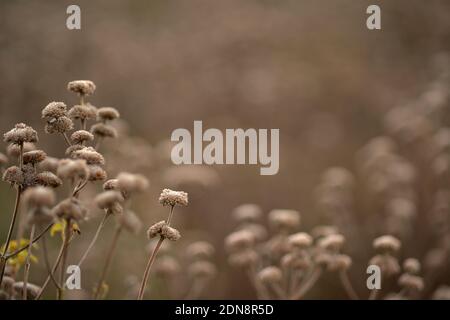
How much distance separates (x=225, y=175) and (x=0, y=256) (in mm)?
5153

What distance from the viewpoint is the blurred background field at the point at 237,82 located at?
6.91 metres

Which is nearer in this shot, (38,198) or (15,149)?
(38,198)

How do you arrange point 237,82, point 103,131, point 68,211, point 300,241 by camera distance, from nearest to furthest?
point 68,211
point 103,131
point 300,241
point 237,82

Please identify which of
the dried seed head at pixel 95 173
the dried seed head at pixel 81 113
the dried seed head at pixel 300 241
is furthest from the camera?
the dried seed head at pixel 300 241

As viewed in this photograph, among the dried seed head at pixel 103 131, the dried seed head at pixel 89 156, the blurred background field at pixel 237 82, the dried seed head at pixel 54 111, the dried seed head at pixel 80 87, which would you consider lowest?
the dried seed head at pixel 89 156

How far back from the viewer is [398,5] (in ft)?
30.6

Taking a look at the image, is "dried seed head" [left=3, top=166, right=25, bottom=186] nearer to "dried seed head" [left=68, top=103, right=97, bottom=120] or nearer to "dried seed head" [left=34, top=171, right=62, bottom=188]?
"dried seed head" [left=34, top=171, right=62, bottom=188]

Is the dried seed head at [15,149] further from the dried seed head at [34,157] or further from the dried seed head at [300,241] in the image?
the dried seed head at [300,241]

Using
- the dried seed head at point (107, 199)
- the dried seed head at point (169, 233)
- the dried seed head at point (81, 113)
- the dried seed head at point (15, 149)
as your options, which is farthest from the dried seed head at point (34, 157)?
the dried seed head at point (169, 233)

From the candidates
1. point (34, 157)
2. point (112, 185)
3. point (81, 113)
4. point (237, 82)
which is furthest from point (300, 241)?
point (237, 82)

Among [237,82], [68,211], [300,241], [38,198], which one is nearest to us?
[38,198]

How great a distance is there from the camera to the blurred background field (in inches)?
272

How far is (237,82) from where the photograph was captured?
8859mm

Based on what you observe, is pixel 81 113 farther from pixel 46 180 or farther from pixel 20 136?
pixel 46 180
